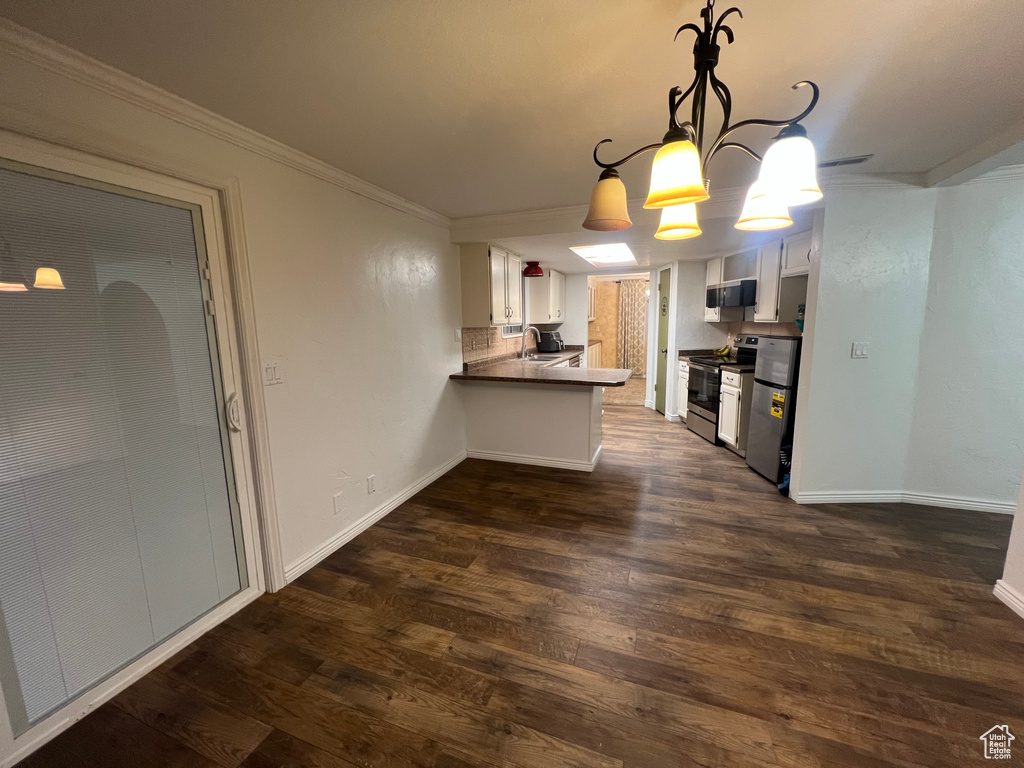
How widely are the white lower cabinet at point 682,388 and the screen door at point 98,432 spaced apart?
5058mm

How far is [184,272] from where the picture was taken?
1767 millimetres

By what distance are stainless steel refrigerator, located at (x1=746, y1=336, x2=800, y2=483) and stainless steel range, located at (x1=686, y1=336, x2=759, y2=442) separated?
778 millimetres

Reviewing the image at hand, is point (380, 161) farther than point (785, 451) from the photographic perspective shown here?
No

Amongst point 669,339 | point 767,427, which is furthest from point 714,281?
point 767,427

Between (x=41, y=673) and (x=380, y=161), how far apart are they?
2703 mm

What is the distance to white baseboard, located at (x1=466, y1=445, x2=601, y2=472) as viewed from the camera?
3.86 m

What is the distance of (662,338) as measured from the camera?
5.88 m

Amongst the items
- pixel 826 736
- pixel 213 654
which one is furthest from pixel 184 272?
pixel 826 736

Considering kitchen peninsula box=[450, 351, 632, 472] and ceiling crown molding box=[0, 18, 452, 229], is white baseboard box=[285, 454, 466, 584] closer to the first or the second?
kitchen peninsula box=[450, 351, 632, 472]

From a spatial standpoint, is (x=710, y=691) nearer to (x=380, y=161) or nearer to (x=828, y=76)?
(x=828, y=76)

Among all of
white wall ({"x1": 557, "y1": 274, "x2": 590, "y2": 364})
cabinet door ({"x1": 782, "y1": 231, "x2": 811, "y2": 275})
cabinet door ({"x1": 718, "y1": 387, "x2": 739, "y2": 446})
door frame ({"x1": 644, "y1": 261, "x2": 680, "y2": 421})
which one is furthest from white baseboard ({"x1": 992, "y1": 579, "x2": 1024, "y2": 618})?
white wall ({"x1": 557, "y1": 274, "x2": 590, "y2": 364})

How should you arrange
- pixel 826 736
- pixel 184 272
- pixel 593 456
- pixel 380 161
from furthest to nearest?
pixel 593 456 < pixel 380 161 < pixel 184 272 < pixel 826 736

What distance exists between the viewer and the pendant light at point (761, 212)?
1170 mm

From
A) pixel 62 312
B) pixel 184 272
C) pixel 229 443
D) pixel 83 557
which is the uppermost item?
pixel 184 272
